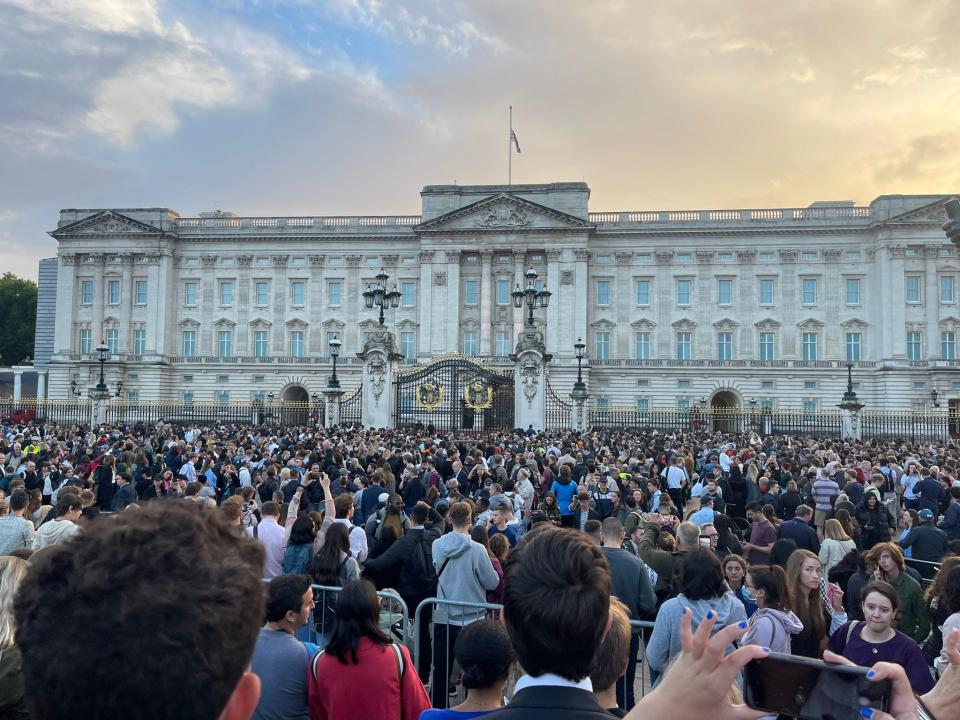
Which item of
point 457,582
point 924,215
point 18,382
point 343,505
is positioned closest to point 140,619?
point 457,582

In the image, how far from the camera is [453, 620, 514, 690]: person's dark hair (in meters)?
3.97

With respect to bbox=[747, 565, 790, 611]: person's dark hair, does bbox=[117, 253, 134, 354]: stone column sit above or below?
above

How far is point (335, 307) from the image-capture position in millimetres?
62594

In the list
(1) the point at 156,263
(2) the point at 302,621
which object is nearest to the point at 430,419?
(2) the point at 302,621

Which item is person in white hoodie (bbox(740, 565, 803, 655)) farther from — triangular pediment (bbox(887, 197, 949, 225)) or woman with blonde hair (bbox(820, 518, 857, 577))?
triangular pediment (bbox(887, 197, 949, 225))

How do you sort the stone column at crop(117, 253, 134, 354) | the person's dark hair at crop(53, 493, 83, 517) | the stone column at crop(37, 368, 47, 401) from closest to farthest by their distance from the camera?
the person's dark hair at crop(53, 493, 83, 517), the stone column at crop(117, 253, 134, 354), the stone column at crop(37, 368, 47, 401)

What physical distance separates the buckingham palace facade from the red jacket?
172ft

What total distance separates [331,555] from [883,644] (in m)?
4.65

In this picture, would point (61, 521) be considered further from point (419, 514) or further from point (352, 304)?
point (352, 304)

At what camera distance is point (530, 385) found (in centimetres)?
3425

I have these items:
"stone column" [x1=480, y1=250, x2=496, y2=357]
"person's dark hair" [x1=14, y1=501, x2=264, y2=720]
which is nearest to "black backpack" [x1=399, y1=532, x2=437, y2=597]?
"person's dark hair" [x1=14, y1=501, x2=264, y2=720]

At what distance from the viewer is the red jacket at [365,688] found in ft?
14.6

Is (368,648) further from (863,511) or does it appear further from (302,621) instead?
(863,511)

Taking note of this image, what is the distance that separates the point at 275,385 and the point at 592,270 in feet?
88.5
